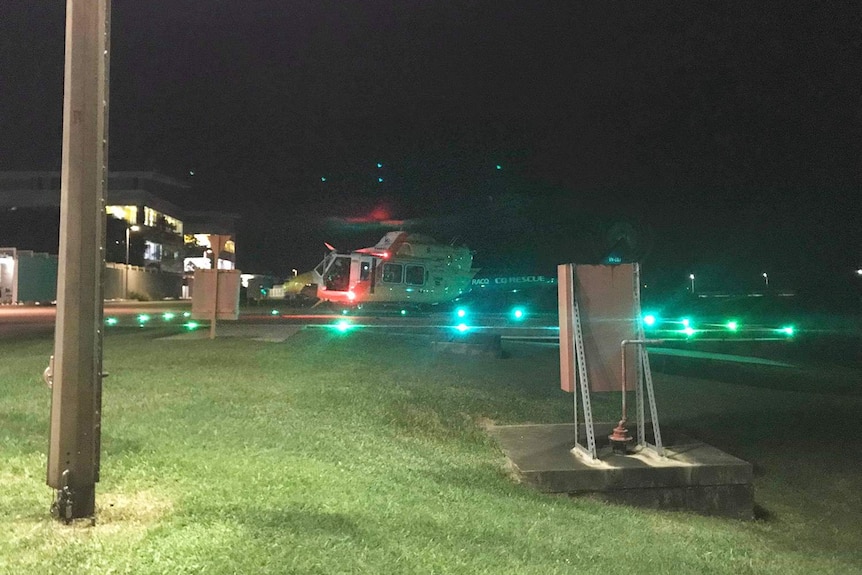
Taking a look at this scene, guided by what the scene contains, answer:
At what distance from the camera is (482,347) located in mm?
14234

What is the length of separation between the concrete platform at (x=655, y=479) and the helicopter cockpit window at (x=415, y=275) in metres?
19.8

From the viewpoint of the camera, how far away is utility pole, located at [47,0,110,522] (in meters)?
4.14

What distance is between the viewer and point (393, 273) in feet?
86.3

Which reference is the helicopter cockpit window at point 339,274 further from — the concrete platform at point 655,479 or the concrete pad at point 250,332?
the concrete platform at point 655,479

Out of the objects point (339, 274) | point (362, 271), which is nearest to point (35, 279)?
point (339, 274)

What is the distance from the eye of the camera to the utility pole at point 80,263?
13.6 ft

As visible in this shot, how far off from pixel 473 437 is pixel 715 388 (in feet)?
19.6

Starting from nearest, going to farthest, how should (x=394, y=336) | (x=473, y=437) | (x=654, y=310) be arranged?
(x=473, y=437) < (x=394, y=336) < (x=654, y=310)

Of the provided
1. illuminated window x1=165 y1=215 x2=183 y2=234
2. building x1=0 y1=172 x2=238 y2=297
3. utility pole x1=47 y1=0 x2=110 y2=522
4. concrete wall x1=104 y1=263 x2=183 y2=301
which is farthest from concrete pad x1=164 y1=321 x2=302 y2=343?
illuminated window x1=165 y1=215 x2=183 y2=234

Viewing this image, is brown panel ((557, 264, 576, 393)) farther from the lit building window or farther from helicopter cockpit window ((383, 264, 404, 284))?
the lit building window

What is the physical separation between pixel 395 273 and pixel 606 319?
1946 cm

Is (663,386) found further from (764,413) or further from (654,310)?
(654,310)

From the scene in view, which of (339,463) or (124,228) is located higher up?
(124,228)

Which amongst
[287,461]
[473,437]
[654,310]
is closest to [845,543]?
[473,437]
